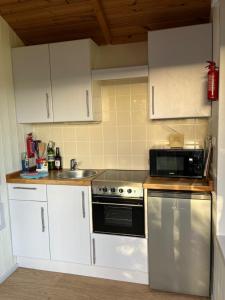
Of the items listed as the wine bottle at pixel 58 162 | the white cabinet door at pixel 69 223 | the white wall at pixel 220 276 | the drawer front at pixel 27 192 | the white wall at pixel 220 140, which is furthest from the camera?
the wine bottle at pixel 58 162

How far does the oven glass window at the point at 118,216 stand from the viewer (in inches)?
88.4

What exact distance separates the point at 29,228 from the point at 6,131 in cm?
101

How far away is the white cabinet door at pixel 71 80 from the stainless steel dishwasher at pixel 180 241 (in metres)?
1.10

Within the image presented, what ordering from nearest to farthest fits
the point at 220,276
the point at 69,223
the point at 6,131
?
the point at 220,276
the point at 69,223
the point at 6,131

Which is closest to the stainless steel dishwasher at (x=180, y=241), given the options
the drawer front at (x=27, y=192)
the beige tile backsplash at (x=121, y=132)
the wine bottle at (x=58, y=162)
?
the beige tile backsplash at (x=121, y=132)

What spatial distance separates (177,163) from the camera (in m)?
2.21

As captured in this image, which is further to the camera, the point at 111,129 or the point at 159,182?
the point at 111,129

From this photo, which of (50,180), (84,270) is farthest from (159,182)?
(84,270)

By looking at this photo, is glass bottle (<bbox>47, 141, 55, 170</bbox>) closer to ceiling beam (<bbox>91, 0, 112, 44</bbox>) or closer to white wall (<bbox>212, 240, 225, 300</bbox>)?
ceiling beam (<bbox>91, 0, 112, 44</bbox>)

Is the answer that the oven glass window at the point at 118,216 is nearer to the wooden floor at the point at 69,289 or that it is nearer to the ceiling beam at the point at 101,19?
the wooden floor at the point at 69,289

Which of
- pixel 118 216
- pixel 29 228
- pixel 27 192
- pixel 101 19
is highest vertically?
pixel 101 19

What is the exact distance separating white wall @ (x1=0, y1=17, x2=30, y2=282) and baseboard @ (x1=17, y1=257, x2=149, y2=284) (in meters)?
0.20

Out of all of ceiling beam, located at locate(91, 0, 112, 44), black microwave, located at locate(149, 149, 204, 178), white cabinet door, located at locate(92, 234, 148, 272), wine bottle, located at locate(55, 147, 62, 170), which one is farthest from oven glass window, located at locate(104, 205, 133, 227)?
ceiling beam, located at locate(91, 0, 112, 44)

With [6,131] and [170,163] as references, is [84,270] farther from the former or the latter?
[6,131]
